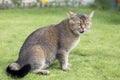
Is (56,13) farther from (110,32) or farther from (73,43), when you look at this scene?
(73,43)

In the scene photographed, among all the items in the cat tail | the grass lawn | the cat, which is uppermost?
the cat

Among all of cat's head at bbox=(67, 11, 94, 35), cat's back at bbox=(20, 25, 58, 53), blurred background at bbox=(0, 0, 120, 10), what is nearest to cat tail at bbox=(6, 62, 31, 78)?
cat's back at bbox=(20, 25, 58, 53)

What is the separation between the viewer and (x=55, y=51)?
560cm

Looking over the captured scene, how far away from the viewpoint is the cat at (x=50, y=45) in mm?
5258

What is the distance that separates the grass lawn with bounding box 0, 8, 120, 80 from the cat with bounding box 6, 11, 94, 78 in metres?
0.16

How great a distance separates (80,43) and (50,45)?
2.31m

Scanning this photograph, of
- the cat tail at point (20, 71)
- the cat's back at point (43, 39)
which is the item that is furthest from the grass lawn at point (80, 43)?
the cat's back at point (43, 39)

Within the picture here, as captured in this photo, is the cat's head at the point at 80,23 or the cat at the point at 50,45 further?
the cat's head at the point at 80,23

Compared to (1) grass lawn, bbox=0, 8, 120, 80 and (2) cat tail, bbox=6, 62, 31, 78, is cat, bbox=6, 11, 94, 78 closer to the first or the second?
(2) cat tail, bbox=6, 62, 31, 78

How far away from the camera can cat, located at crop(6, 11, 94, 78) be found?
17.3 ft

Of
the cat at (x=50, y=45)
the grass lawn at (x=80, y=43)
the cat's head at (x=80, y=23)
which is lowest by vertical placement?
the grass lawn at (x=80, y=43)

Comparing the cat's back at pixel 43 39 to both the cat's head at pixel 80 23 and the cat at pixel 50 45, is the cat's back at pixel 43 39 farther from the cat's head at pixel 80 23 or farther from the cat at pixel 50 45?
the cat's head at pixel 80 23

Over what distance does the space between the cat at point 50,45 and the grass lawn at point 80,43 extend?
160 millimetres

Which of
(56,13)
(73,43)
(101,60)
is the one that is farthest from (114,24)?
(73,43)
